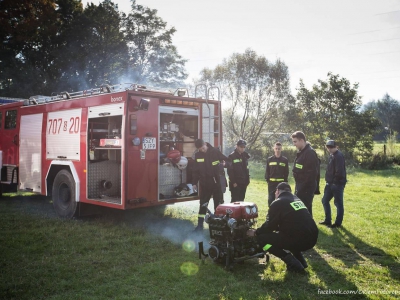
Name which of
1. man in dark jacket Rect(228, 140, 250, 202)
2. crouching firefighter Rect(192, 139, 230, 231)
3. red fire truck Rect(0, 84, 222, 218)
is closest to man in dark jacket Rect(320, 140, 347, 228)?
man in dark jacket Rect(228, 140, 250, 202)

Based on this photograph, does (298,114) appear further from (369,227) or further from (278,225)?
(278,225)

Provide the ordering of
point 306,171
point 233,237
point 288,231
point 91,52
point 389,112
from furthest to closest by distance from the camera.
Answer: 1. point 389,112
2. point 91,52
3. point 306,171
4. point 233,237
5. point 288,231

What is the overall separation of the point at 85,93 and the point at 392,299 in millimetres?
7569

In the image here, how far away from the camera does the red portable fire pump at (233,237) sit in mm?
5418

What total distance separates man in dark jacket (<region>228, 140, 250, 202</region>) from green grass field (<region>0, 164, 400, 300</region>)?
88 cm

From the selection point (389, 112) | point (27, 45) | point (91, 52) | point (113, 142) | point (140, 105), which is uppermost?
point (389, 112)

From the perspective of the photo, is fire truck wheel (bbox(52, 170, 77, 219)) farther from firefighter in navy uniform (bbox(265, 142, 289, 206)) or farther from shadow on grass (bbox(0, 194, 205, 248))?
firefighter in navy uniform (bbox(265, 142, 289, 206))

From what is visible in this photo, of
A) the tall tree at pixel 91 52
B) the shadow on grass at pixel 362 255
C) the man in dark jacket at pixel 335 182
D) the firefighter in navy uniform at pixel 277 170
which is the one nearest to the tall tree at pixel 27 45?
the tall tree at pixel 91 52

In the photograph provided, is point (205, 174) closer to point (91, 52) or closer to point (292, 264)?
point (292, 264)

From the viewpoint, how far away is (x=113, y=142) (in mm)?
8000

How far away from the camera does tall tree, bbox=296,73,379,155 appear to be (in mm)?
22953

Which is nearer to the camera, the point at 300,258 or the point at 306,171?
the point at 300,258

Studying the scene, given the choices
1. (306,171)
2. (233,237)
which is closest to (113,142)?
(233,237)

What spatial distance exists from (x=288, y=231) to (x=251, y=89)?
21531mm
